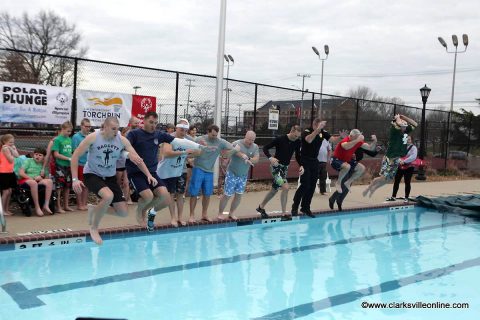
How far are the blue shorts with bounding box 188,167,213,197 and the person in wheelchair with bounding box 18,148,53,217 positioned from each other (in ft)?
7.92

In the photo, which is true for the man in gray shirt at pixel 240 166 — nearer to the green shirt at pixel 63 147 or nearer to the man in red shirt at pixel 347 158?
the man in red shirt at pixel 347 158

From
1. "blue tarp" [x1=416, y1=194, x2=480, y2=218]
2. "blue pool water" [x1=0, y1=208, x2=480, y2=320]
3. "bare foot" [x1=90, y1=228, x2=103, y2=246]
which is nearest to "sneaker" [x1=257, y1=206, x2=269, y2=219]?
"blue pool water" [x1=0, y1=208, x2=480, y2=320]

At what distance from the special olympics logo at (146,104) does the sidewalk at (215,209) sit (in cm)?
229

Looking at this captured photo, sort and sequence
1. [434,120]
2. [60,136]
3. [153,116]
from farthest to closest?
[434,120], [60,136], [153,116]

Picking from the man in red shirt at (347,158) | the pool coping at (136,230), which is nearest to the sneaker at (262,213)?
the pool coping at (136,230)

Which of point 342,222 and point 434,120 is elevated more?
point 434,120

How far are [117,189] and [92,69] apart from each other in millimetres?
4601

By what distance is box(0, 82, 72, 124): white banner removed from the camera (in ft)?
27.4

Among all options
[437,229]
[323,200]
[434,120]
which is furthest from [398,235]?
[434,120]

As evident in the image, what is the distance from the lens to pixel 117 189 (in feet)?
20.1

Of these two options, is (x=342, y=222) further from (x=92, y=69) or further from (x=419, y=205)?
(x=92, y=69)

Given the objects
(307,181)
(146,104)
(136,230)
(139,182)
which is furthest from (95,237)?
(146,104)

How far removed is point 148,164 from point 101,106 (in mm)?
3412

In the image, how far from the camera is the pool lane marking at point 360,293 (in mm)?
4643
